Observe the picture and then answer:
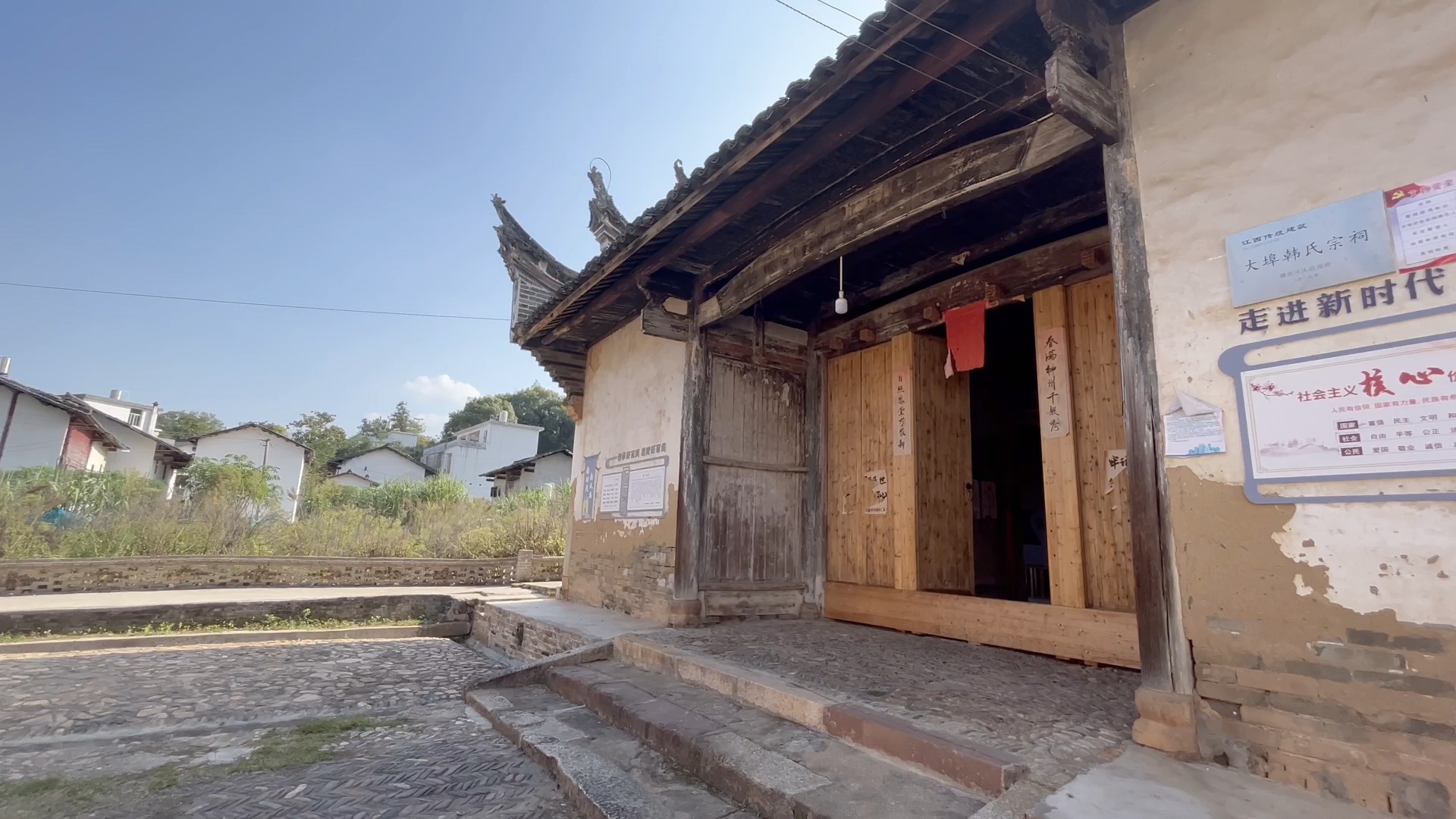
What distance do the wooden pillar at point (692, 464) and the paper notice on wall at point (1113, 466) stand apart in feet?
11.4

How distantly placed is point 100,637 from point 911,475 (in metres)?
9.39

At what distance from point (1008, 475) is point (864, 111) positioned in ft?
18.3

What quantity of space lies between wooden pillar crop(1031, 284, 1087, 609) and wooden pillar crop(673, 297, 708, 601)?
3050mm

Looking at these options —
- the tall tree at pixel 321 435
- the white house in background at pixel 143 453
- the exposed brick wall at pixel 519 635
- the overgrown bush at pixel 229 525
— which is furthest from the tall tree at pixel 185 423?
the exposed brick wall at pixel 519 635

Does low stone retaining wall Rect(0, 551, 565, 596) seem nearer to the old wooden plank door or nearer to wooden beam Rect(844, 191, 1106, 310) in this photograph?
the old wooden plank door

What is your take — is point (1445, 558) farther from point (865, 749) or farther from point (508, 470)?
point (508, 470)

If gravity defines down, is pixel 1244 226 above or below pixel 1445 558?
above

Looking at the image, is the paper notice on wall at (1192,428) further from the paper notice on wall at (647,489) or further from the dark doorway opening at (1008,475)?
the paper notice on wall at (647,489)

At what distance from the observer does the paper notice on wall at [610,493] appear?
25.2 ft

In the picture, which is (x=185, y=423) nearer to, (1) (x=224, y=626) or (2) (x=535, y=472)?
(2) (x=535, y=472)

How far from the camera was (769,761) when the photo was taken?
297cm

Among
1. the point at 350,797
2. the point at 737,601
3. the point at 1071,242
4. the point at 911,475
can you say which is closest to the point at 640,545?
the point at 737,601

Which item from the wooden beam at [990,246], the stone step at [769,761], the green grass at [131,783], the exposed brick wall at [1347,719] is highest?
the wooden beam at [990,246]

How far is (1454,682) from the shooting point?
6.56 ft
